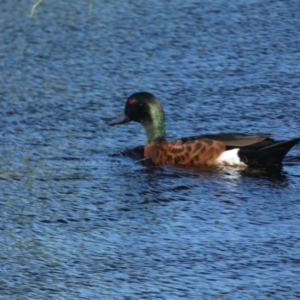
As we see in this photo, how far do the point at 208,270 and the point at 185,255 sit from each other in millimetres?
290

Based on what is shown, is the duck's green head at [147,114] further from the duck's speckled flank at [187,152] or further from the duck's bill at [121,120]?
the duck's speckled flank at [187,152]

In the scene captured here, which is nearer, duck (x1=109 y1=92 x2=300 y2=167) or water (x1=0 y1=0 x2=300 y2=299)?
water (x1=0 y1=0 x2=300 y2=299)

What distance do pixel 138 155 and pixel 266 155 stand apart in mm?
1126

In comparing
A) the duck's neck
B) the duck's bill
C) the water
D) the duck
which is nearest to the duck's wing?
the duck

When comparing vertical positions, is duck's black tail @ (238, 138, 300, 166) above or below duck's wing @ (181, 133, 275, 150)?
below

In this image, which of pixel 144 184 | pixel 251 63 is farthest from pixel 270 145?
pixel 251 63

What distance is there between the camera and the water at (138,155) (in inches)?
260

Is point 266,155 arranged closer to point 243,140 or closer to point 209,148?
point 243,140

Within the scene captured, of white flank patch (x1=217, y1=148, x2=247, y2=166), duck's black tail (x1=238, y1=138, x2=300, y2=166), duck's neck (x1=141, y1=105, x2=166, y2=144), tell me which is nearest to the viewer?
duck's black tail (x1=238, y1=138, x2=300, y2=166)

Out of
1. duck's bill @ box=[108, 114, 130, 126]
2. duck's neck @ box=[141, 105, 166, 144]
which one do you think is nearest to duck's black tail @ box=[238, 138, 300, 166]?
duck's neck @ box=[141, 105, 166, 144]

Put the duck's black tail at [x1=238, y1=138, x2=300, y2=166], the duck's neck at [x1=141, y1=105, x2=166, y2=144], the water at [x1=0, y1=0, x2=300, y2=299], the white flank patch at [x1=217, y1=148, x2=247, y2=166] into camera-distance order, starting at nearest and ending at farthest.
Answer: the water at [x1=0, y1=0, x2=300, y2=299]
the duck's black tail at [x1=238, y1=138, x2=300, y2=166]
the white flank patch at [x1=217, y1=148, x2=247, y2=166]
the duck's neck at [x1=141, y1=105, x2=166, y2=144]

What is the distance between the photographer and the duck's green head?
9.71m

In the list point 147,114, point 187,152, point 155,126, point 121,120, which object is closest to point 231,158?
point 187,152

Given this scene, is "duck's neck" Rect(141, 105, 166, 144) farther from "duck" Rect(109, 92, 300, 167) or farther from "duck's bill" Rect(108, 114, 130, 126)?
"duck's bill" Rect(108, 114, 130, 126)
